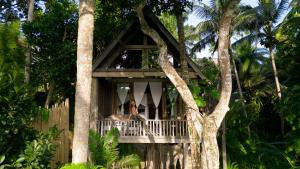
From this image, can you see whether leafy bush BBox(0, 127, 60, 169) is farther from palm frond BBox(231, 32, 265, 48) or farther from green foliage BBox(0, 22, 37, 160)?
palm frond BBox(231, 32, 265, 48)

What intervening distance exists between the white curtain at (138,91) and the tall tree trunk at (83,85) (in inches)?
273

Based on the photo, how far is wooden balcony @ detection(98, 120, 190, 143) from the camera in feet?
41.6

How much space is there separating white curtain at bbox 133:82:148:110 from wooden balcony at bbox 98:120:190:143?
1580 millimetres

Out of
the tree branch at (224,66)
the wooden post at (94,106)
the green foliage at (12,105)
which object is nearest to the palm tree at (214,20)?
the wooden post at (94,106)

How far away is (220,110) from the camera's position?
936 centimetres

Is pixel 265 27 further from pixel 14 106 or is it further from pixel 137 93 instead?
pixel 14 106

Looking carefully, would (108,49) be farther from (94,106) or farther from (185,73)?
(185,73)

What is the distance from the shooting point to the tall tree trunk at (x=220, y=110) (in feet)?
28.8

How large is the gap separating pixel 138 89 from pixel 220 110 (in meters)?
5.55

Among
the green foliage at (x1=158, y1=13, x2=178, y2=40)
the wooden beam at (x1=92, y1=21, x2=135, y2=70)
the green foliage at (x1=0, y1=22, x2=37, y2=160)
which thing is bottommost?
the green foliage at (x1=0, y1=22, x2=37, y2=160)

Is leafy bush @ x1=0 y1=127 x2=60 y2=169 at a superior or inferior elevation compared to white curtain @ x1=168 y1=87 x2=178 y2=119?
inferior

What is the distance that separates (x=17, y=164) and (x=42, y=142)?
82 centimetres

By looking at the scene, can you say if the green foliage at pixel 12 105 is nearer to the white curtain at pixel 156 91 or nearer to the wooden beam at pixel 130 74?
the wooden beam at pixel 130 74

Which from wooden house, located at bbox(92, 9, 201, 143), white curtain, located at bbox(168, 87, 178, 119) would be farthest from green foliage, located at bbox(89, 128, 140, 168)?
white curtain, located at bbox(168, 87, 178, 119)
